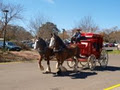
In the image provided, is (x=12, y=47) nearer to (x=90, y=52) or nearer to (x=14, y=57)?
(x=14, y=57)

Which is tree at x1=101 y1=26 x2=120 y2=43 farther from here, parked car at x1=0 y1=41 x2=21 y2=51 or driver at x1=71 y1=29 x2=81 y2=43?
driver at x1=71 y1=29 x2=81 y2=43

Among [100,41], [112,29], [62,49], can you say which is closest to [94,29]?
[100,41]

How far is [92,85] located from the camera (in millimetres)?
11172

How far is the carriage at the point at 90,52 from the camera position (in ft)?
53.7

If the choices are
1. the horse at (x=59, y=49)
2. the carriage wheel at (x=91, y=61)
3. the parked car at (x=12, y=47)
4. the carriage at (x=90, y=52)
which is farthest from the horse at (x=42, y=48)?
the parked car at (x=12, y=47)

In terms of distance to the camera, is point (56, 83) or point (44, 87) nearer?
point (44, 87)

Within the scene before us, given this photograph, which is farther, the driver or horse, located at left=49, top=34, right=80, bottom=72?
the driver

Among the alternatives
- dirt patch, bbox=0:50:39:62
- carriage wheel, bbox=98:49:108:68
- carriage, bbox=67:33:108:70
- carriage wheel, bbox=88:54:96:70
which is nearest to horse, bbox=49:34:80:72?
carriage, bbox=67:33:108:70

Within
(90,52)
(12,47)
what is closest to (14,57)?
(90,52)

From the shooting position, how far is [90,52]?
1672 centimetres

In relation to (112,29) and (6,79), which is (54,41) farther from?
(112,29)

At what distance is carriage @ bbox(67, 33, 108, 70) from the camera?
16375 mm

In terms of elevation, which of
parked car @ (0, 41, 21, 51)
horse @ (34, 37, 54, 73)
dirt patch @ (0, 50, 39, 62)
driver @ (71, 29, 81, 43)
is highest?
Result: driver @ (71, 29, 81, 43)

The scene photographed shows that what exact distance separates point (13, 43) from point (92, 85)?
30388 millimetres
